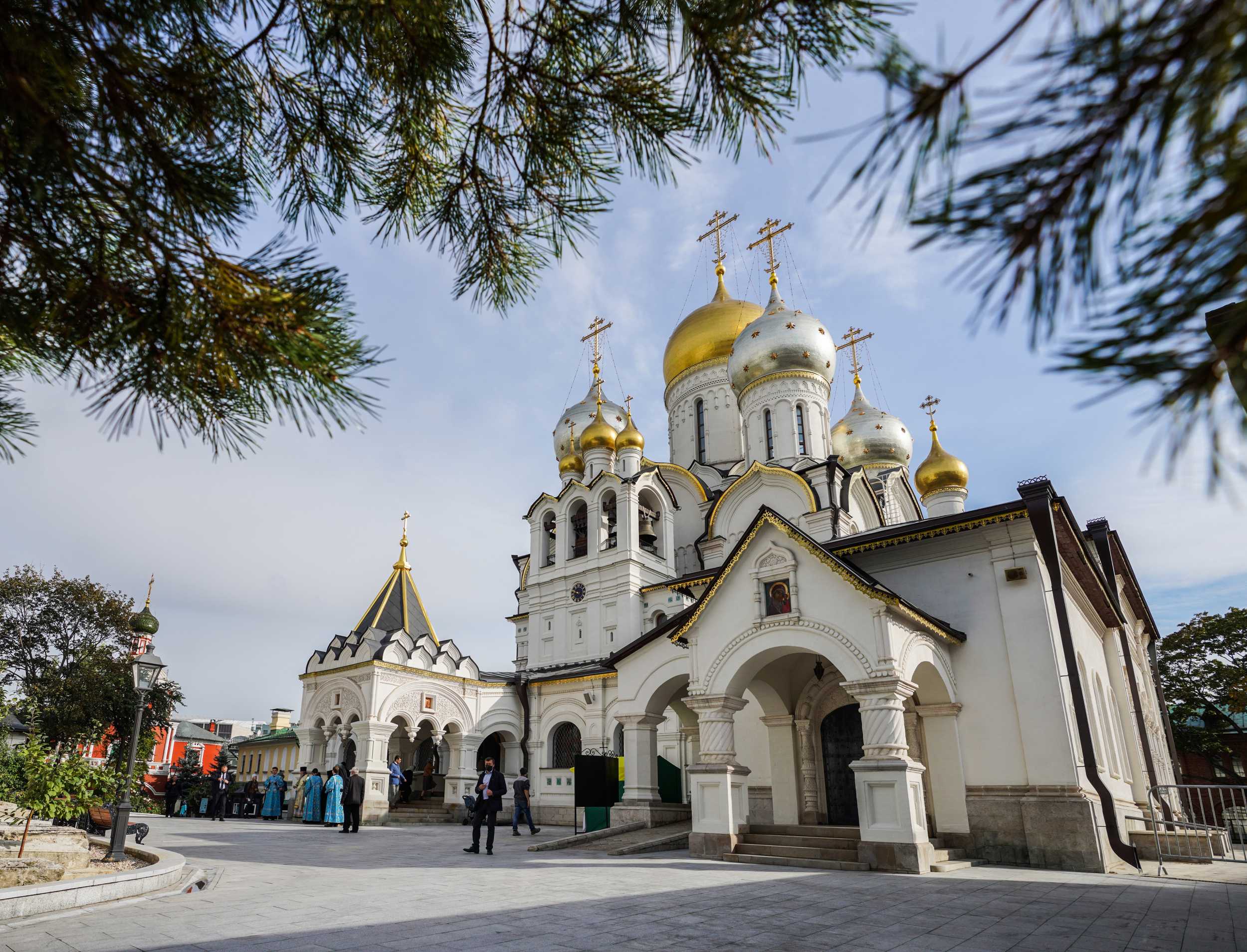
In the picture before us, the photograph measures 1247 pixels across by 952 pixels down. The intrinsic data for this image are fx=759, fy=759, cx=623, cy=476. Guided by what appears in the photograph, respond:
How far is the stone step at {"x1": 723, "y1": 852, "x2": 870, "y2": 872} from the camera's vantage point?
29.7ft

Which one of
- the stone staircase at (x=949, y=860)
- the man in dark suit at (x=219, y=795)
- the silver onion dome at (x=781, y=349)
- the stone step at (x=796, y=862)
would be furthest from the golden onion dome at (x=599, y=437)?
the stone staircase at (x=949, y=860)

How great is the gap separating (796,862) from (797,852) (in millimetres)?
184

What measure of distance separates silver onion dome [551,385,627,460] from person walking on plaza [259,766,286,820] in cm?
1485

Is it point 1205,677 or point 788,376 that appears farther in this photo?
point 1205,677

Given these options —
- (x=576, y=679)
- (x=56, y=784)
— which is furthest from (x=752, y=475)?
(x=56, y=784)

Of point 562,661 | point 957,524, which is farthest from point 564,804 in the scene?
point 957,524

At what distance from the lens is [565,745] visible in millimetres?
23234

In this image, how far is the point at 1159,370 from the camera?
1.32m

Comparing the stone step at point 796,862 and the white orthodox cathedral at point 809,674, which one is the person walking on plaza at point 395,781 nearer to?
the white orthodox cathedral at point 809,674

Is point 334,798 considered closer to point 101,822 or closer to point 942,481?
point 101,822

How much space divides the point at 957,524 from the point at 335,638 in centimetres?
1814

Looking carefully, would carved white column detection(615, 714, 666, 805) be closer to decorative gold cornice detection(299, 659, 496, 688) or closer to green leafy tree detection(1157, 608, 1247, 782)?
decorative gold cornice detection(299, 659, 496, 688)

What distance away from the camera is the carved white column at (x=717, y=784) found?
33.5 ft

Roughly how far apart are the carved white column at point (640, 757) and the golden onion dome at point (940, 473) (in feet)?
44.2
